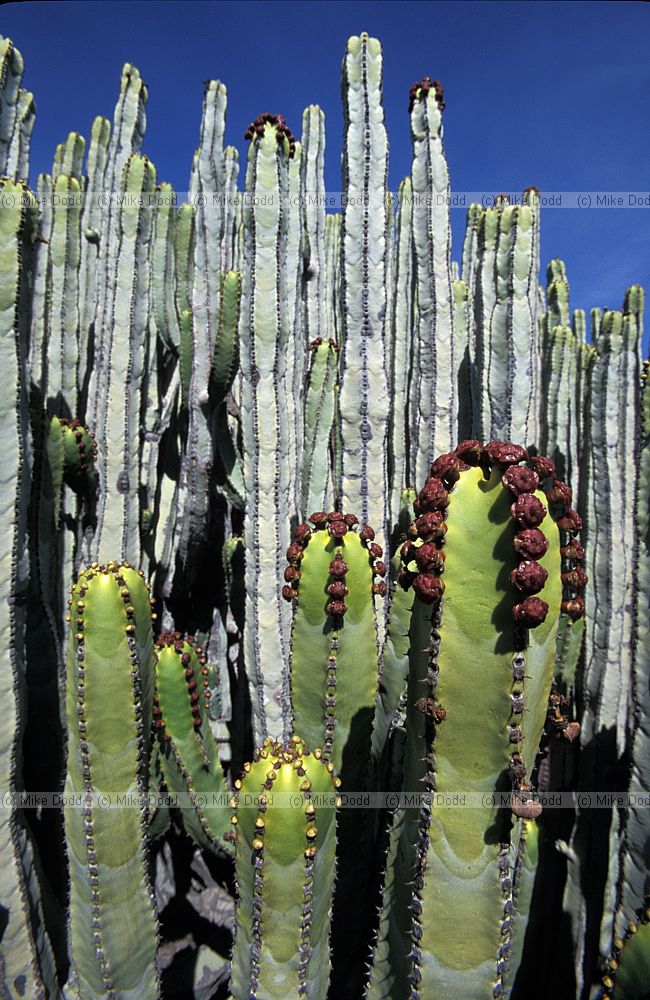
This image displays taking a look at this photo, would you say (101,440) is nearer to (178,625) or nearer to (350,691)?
(178,625)

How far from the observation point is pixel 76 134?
6918 millimetres

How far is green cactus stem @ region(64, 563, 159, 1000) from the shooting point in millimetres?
2131

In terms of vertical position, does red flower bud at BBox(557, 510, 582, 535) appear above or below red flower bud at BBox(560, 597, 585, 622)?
above

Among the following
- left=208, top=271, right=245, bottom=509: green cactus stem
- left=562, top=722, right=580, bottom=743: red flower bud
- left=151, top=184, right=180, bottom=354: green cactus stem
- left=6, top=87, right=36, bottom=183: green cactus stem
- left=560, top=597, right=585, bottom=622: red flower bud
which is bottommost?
left=562, top=722, right=580, bottom=743: red flower bud

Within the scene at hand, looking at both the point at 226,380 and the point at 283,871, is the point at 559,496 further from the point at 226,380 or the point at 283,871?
the point at 226,380

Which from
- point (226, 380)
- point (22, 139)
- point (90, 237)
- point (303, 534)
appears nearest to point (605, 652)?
point (303, 534)

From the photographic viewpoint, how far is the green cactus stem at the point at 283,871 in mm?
1725

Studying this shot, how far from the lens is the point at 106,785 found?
217 centimetres

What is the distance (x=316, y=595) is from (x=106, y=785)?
0.93 m

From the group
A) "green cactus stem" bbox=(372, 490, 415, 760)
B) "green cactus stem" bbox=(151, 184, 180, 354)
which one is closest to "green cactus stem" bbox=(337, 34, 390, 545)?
"green cactus stem" bbox=(372, 490, 415, 760)

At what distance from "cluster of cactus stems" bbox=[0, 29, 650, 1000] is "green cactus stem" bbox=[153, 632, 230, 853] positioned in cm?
2

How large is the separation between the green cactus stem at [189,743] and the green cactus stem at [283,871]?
3.50ft

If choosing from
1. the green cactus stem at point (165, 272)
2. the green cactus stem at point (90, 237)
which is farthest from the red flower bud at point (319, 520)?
the green cactus stem at point (90, 237)

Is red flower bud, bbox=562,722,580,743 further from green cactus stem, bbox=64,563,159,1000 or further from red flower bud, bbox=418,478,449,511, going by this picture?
green cactus stem, bbox=64,563,159,1000
